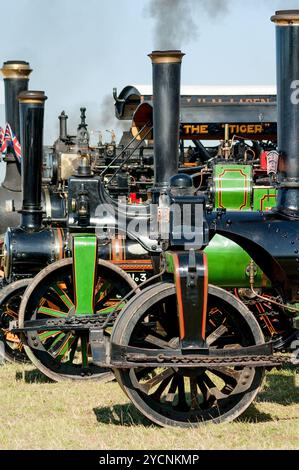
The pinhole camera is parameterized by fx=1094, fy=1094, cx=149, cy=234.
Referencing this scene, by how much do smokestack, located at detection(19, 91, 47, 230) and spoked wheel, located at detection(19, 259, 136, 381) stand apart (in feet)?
4.44

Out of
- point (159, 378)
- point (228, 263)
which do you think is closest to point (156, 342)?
point (159, 378)

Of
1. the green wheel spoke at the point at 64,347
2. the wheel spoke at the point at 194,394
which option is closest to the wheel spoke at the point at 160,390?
the wheel spoke at the point at 194,394

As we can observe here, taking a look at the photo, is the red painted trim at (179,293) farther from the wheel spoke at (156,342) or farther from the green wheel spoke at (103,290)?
the green wheel spoke at (103,290)

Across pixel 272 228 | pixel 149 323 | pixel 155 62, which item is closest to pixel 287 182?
pixel 272 228

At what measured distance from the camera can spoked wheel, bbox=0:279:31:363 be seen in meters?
7.24

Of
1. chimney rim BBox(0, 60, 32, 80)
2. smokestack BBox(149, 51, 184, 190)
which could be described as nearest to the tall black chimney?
chimney rim BBox(0, 60, 32, 80)

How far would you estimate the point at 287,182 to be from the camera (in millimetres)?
5613

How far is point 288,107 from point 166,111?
241cm

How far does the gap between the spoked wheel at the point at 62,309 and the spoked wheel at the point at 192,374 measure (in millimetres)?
1459

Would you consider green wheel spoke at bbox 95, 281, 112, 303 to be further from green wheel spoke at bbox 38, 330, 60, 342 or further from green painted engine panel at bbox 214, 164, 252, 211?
green painted engine panel at bbox 214, 164, 252, 211

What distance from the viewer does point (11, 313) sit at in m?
7.46

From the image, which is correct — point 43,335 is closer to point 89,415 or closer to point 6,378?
point 6,378

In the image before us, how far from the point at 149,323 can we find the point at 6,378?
76.8 inches
